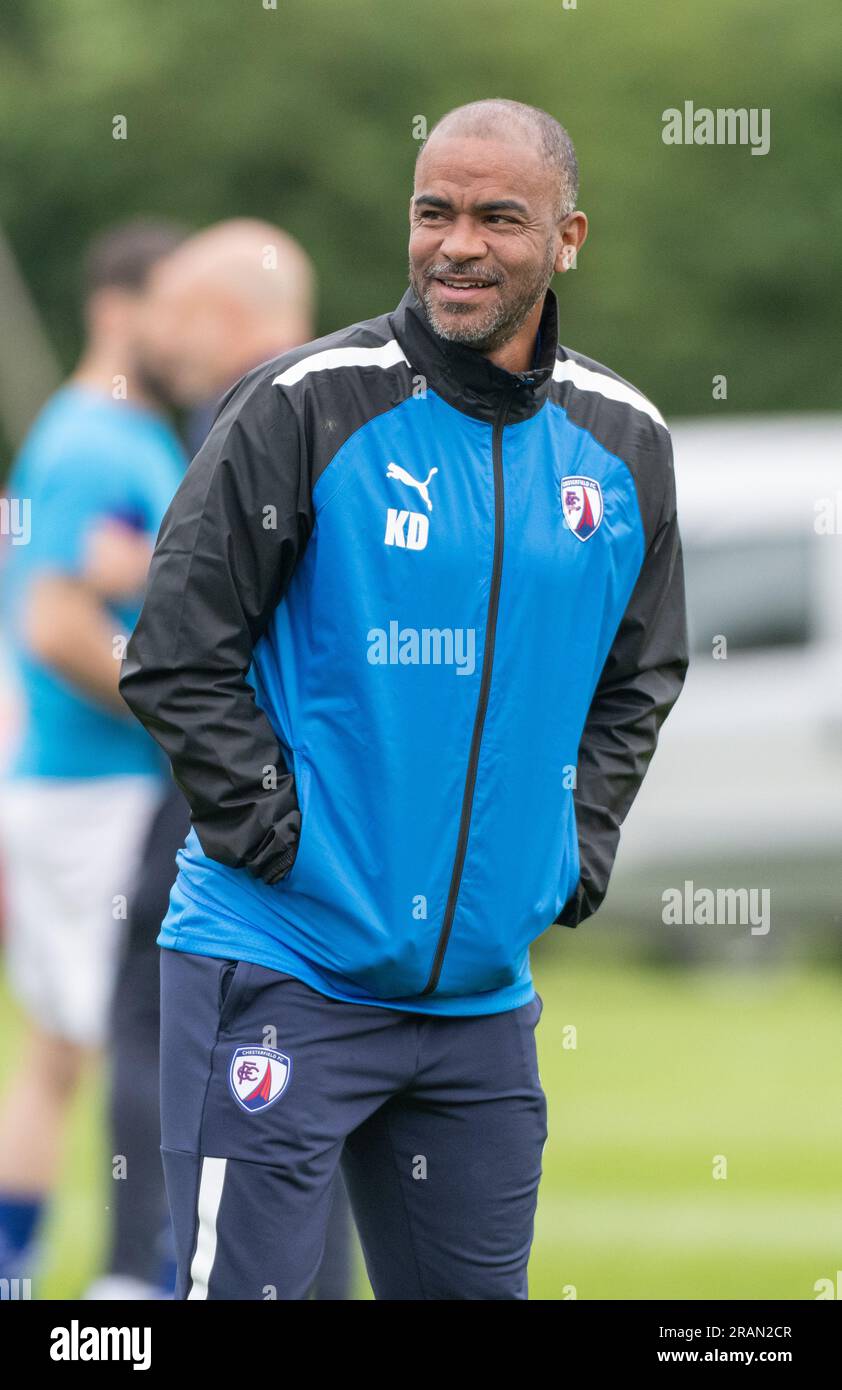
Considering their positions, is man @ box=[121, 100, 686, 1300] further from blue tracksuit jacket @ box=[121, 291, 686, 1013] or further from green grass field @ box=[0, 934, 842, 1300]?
green grass field @ box=[0, 934, 842, 1300]

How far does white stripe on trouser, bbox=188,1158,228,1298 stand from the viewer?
3.44 meters

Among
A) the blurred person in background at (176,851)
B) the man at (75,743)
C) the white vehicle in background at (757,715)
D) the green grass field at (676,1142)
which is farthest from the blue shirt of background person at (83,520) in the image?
the white vehicle in background at (757,715)

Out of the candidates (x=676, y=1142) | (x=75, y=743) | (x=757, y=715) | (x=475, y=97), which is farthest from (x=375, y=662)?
(x=475, y=97)

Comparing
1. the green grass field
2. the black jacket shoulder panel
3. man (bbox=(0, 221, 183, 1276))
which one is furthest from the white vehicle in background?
the black jacket shoulder panel

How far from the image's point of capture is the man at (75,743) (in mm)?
5711

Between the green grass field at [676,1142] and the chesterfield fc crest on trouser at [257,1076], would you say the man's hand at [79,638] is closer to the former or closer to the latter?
the green grass field at [676,1142]

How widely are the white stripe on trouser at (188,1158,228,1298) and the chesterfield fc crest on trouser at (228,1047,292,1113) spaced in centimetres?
10

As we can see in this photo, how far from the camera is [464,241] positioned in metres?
3.50

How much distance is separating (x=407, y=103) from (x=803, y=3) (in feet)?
11.8

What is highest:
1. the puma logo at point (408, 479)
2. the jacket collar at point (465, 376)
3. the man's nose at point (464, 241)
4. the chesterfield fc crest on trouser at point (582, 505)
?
the man's nose at point (464, 241)

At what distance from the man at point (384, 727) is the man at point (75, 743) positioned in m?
2.15

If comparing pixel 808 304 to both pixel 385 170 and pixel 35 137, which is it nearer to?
pixel 385 170
